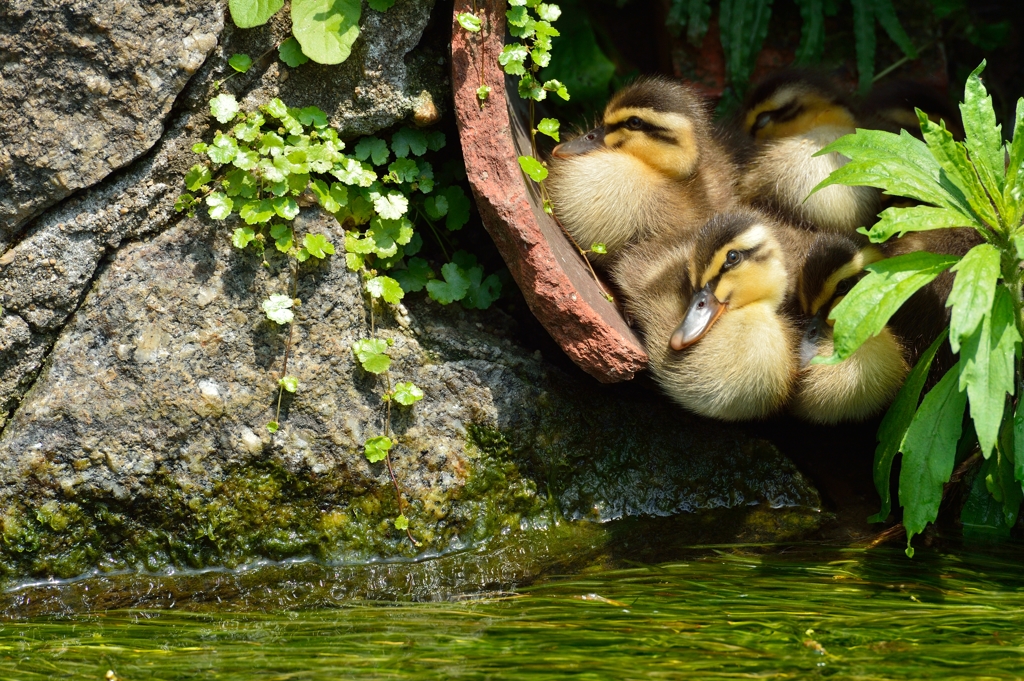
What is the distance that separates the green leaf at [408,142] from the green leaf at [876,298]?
1766 millimetres

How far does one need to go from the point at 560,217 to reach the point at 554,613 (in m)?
1.99

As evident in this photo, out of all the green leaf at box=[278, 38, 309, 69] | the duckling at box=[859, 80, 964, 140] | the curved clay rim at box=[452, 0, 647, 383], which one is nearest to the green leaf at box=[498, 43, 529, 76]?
the curved clay rim at box=[452, 0, 647, 383]

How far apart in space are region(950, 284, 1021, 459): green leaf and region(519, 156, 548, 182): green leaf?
1707 mm

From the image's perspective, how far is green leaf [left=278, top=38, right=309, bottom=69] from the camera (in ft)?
11.7

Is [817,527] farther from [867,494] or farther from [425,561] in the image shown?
[425,561]

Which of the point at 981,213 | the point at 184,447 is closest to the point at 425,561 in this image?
the point at 184,447

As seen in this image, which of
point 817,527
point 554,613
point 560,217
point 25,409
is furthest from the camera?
point 560,217

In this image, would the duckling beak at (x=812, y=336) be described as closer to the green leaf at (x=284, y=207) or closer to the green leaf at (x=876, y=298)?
the green leaf at (x=876, y=298)

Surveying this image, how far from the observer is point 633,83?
4.75m

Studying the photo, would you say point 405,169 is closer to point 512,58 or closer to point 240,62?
point 512,58

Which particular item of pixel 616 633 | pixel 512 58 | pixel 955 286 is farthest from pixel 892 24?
pixel 616 633

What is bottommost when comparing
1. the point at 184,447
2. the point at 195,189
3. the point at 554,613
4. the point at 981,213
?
the point at 554,613

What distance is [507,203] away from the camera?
3.53 m

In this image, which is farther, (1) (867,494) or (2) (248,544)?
A: (1) (867,494)
